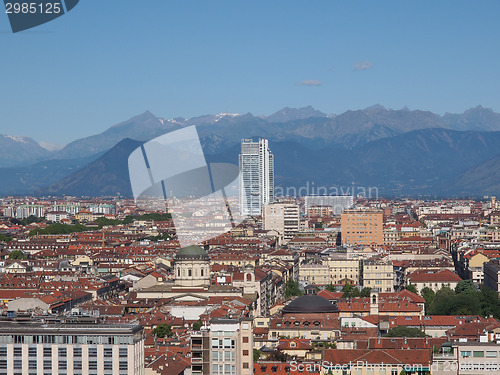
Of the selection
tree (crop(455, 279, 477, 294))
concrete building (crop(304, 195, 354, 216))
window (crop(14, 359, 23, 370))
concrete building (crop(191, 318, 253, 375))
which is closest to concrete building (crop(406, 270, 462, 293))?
tree (crop(455, 279, 477, 294))

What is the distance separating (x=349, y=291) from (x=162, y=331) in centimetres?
1574

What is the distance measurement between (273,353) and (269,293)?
62.6 feet

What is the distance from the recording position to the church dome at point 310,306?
38312 millimetres

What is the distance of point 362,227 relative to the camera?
78062 mm

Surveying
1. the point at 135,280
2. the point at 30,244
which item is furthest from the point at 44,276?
the point at 30,244

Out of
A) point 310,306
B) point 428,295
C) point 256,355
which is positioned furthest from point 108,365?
point 428,295

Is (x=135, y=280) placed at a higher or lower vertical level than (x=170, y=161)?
lower

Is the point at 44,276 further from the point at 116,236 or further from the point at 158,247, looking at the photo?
the point at 116,236

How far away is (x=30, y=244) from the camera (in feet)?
254

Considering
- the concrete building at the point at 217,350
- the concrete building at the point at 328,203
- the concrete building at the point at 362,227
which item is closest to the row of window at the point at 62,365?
the concrete building at the point at 217,350

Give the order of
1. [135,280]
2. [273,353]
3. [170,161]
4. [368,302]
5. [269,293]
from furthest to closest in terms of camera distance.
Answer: [135,280], [269,293], [368,302], [170,161], [273,353]

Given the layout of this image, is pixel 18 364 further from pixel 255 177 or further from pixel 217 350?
pixel 255 177

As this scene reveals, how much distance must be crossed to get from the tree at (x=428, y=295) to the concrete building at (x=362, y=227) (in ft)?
87.3

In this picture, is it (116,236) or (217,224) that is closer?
(116,236)
